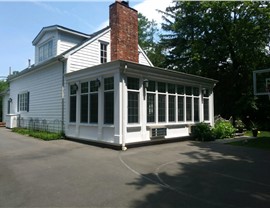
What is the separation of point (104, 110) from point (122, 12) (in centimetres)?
605

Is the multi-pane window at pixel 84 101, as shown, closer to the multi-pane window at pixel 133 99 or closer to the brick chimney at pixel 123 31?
the multi-pane window at pixel 133 99

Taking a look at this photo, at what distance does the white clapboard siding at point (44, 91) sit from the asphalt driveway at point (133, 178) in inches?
210

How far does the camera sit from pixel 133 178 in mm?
6066

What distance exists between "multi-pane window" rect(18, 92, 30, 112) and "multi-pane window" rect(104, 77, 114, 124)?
1050cm

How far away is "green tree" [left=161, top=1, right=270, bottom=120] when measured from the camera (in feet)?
69.4

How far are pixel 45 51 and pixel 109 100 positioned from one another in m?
10.1

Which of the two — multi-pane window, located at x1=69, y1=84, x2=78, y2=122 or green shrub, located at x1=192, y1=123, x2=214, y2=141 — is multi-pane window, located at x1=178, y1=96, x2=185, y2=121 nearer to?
green shrub, located at x1=192, y1=123, x2=214, y2=141

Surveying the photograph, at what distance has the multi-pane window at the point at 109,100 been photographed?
10312 mm

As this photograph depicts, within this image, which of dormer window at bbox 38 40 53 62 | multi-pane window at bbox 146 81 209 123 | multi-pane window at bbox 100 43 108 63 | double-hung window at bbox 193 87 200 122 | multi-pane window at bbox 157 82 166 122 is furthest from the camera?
dormer window at bbox 38 40 53 62

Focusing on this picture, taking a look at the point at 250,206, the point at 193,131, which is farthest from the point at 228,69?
the point at 250,206

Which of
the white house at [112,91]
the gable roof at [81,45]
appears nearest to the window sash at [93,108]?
the white house at [112,91]

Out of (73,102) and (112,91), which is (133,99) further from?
(73,102)

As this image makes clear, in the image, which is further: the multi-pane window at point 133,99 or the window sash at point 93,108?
the window sash at point 93,108

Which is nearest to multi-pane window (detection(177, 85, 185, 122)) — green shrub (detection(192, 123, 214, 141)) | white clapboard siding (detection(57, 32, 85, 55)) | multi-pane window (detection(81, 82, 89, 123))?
green shrub (detection(192, 123, 214, 141))
